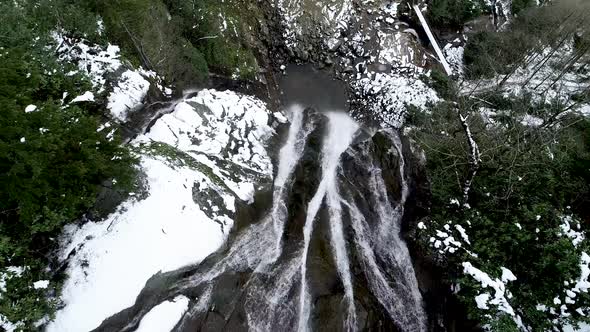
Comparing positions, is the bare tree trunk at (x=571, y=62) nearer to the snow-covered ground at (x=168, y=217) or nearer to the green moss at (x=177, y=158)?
the snow-covered ground at (x=168, y=217)

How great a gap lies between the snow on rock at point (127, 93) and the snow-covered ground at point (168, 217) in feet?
3.28

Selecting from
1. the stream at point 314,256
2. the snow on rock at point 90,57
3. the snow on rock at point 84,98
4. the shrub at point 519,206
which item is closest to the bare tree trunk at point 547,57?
the shrub at point 519,206

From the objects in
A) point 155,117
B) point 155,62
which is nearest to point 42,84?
point 155,117

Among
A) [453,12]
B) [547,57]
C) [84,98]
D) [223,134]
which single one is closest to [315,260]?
[223,134]

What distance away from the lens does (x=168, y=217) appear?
27.2ft

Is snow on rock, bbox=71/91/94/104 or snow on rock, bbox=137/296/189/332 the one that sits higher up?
snow on rock, bbox=71/91/94/104

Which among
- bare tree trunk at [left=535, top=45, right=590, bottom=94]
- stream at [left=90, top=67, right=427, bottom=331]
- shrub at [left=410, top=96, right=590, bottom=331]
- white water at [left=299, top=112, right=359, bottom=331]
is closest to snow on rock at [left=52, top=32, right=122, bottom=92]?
stream at [left=90, top=67, right=427, bottom=331]

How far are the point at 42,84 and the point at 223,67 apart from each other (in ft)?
24.4

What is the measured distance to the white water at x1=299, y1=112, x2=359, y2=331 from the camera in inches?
363

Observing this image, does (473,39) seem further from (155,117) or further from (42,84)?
(42,84)

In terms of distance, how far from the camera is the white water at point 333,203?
923 centimetres

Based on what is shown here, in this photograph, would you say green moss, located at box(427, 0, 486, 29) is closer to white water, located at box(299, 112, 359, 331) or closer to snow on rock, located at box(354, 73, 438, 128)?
snow on rock, located at box(354, 73, 438, 128)

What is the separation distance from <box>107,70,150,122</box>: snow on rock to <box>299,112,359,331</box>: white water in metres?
6.62

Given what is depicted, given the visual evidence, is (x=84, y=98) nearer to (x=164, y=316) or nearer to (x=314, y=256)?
(x=164, y=316)
